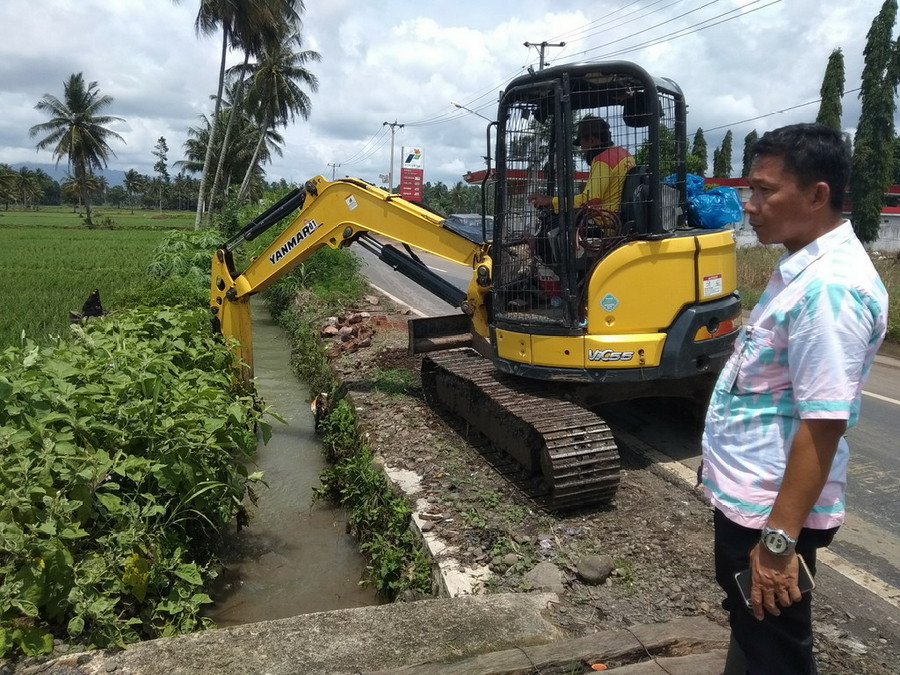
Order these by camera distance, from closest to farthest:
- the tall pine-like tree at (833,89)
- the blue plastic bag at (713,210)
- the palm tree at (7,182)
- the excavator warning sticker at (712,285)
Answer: the excavator warning sticker at (712,285)
the blue plastic bag at (713,210)
the tall pine-like tree at (833,89)
the palm tree at (7,182)

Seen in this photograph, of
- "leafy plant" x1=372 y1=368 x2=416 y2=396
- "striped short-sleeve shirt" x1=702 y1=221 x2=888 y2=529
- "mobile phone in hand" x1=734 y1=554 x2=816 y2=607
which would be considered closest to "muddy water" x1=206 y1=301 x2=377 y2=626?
"leafy plant" x1=372 y1=368 x2=416 y2=396

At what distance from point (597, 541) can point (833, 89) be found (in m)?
35.6

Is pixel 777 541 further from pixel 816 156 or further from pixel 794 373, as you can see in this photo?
pixel 816 156

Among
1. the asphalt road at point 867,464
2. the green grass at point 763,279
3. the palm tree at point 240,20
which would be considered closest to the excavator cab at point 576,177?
Answer: the asphalt road at point 867,464

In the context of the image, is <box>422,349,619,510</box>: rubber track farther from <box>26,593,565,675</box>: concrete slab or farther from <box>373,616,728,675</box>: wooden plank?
<box>373,616,728,675</box>: wooden plank

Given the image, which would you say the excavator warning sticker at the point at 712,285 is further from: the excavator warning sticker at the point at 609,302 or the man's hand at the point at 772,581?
the man's hand at the point at 772,581

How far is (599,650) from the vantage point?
273 centimetres

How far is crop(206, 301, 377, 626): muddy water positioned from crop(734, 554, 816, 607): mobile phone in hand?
10.0 feet

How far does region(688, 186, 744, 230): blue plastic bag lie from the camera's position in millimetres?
5191

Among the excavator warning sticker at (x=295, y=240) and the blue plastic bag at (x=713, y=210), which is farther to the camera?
the excavator warning sticker at (x=295, y=240)

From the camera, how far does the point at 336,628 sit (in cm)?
295

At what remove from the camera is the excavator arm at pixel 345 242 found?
6.13 meters

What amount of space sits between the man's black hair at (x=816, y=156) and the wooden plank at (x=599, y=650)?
6.16 ft

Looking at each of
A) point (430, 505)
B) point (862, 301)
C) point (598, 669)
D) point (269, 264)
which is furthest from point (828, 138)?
point (269, 264)
